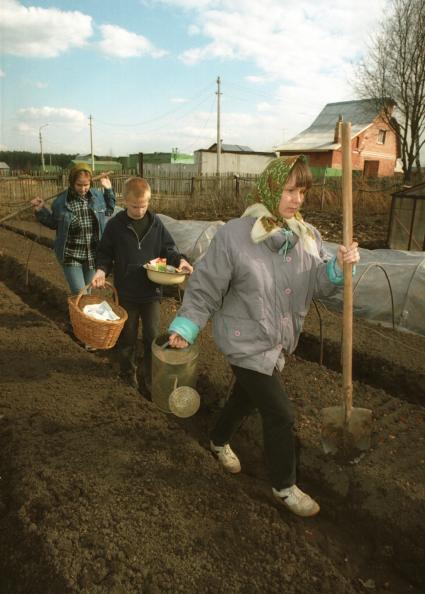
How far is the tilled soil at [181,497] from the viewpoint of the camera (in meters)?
2.02

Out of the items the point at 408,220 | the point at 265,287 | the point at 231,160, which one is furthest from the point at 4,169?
the point at 265,287

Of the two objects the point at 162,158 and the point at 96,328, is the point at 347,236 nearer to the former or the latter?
the point at 96,328

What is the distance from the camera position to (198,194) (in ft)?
60.6

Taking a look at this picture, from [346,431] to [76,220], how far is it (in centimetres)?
315

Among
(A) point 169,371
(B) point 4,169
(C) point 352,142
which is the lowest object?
(A) point 169,371

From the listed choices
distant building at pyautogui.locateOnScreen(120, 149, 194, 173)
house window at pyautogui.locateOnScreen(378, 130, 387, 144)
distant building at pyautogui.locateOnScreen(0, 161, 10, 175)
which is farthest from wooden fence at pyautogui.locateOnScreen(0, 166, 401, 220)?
distant building at pyautogui.locateOnScreen(120, 149, 194, 173)

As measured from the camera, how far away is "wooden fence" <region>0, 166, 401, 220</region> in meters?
16.2

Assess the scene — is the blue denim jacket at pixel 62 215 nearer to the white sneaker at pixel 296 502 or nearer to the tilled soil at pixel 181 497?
the tilled soil at pixel 181 497

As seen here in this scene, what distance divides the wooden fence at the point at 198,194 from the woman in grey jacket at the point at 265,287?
1326 centimetres

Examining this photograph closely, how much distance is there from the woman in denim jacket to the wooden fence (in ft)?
36.3

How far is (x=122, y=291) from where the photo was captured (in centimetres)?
358

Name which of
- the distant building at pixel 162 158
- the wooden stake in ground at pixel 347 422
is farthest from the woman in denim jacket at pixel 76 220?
the distant building at pixel 162 158

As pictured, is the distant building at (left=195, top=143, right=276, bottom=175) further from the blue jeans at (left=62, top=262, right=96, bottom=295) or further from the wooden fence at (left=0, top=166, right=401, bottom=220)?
the blue jeans at (left=62, top=262, right=96, bottom=295)

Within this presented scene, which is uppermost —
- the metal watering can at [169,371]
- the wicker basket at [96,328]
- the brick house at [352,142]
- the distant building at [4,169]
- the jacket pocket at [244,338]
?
the brick house at [352,142]
